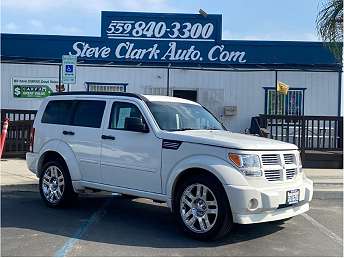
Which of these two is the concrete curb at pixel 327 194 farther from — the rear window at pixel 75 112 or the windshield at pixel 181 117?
the rear window at pixel 75 112

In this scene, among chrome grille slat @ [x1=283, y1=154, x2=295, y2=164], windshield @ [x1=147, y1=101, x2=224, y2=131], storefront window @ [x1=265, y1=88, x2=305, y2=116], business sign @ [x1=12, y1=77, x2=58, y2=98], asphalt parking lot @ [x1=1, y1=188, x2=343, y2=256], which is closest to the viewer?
asphalt parking lot @ [x1=1, y1=188, x2=343, y2=256]

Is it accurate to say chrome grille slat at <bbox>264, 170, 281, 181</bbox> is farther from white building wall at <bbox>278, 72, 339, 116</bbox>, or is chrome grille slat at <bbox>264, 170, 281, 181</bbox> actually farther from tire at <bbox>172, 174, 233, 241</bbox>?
white building wall at <bbox>278, 72, 339, 116</bbox>

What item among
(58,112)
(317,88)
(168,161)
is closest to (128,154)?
(168,161)

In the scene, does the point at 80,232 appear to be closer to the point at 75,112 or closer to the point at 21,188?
the point at 75,112

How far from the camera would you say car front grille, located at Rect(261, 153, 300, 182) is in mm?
6555

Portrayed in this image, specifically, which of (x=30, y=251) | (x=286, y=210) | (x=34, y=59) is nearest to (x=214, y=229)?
(x=286, y=210)

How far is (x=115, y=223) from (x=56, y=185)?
1.48m

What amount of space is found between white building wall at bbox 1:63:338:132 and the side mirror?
13.1 m

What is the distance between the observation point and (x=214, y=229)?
636 cm

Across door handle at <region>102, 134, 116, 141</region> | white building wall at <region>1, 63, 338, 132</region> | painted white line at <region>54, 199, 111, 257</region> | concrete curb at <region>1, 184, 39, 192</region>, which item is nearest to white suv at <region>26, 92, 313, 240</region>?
door handle at <region>102, 134, 116, 141</region>

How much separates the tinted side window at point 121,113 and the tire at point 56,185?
46.5 inches

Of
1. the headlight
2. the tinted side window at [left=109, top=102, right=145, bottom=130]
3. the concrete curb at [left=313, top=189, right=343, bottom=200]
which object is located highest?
the tinted side window at [left=109, top=102, right=145, bottom=130]

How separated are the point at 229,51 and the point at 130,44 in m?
3.87

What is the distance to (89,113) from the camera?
8227 mm
